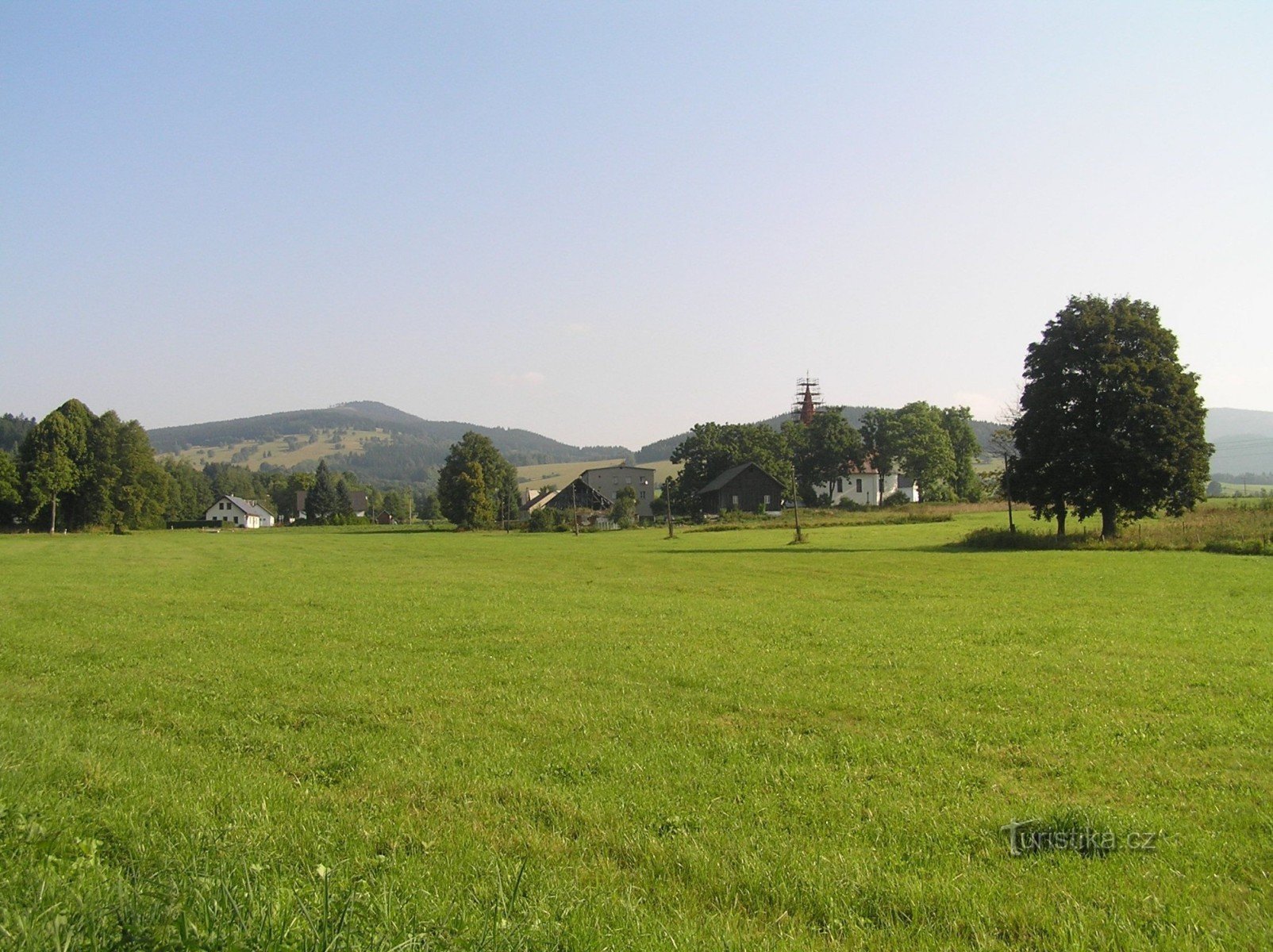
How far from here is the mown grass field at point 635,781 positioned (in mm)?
4590

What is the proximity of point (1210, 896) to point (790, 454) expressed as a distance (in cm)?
12441

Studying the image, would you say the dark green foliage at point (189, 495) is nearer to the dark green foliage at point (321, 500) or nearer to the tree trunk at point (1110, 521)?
the dark green foliage at point (321, 500)

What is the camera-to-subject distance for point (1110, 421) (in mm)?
45500

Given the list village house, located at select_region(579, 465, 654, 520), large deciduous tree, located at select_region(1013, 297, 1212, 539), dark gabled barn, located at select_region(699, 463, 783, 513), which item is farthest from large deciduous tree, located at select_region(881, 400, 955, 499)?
large deciduous tree, located at select_region(1013, 297, 1212, 539)

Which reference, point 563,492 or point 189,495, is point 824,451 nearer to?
point 563,492

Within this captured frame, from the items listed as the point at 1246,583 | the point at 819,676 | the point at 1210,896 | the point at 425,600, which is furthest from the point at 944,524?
the point at 1210,896

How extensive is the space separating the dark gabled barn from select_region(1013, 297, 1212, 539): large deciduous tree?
6582cm

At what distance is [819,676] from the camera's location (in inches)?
472

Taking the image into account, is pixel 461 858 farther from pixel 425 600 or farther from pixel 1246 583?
pixel 1246 583

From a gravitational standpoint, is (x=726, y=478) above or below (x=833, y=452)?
below

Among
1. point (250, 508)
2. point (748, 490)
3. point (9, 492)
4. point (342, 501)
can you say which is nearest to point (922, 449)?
point (748, 490)

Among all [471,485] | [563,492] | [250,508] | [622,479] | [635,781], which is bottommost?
[635,781]

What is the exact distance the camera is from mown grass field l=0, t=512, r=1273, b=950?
459 cm

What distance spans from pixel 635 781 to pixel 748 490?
109150 millimetres
